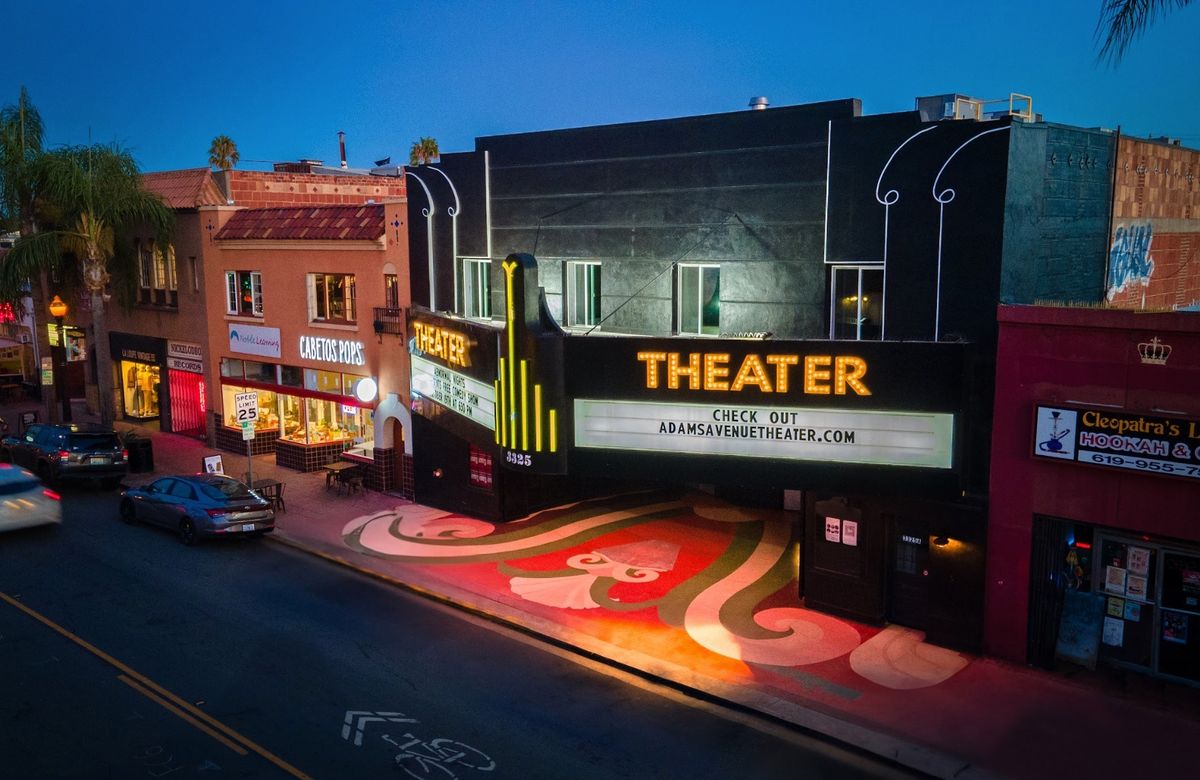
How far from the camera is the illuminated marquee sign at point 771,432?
15.3m

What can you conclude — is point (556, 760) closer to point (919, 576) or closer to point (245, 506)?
point (919, 576)

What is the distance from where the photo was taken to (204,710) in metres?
13.7

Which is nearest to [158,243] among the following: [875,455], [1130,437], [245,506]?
[245,506]

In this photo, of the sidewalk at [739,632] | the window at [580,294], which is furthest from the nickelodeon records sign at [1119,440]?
the window at [580,294]

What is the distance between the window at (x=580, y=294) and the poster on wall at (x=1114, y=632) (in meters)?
11.6

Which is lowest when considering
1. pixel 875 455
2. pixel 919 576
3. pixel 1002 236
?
pixel 919 576

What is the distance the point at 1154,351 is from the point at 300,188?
3095 centimetres

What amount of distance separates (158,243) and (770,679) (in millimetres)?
28441

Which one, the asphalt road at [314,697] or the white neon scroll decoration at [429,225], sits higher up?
the white neon scroll decoration at [429,225]

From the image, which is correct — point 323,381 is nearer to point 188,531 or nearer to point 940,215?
point 188,531

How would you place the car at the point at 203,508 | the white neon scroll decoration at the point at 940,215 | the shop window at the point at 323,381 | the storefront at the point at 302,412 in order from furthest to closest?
the shop window at the point at 323,381 < the storefront at the point at 302,412 < the car at the point at 203,508 < the white neon scroll decoration at the point at 940,215

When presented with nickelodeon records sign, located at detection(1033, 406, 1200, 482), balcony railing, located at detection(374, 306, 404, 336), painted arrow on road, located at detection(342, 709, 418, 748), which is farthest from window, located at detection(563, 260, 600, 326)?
painted arrow on road, located at detection(342, 709, 418, 748)

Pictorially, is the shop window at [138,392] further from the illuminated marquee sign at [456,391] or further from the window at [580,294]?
the window at [580,294]

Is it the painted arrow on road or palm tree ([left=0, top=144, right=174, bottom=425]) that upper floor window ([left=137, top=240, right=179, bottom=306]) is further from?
the painted arrow on road
